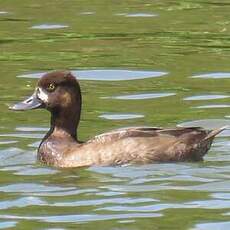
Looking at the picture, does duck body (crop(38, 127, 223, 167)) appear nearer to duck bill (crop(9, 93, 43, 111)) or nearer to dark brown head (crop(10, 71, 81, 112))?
dark brown head (crop(10, 71, 81, 112))

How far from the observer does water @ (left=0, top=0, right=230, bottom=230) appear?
37.3 feet

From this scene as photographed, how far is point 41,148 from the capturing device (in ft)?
44.5

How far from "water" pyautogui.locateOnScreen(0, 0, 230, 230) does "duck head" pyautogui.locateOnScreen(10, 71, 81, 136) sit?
0.40m

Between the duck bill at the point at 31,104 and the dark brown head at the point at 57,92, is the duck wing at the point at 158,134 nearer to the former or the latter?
the dark brown head at the point at 57,92

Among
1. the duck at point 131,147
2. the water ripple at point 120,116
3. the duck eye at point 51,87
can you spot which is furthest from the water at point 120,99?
the duck eye at point 51,87

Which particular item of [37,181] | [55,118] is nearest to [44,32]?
[55,118]

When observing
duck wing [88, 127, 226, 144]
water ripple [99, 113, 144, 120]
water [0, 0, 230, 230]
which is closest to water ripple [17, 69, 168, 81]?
water [0, 0, 230, 230]

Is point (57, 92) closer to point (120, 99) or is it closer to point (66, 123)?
point (66, 123)

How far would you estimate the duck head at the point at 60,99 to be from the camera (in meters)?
13.7

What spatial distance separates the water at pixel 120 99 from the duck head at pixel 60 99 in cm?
40

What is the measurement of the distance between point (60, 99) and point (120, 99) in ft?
8.32

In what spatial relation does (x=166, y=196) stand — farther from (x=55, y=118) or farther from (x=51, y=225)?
(x=55, y=118)

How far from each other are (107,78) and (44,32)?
3132 millimetres

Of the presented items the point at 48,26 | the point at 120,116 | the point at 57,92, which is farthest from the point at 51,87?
the point at 48,26
